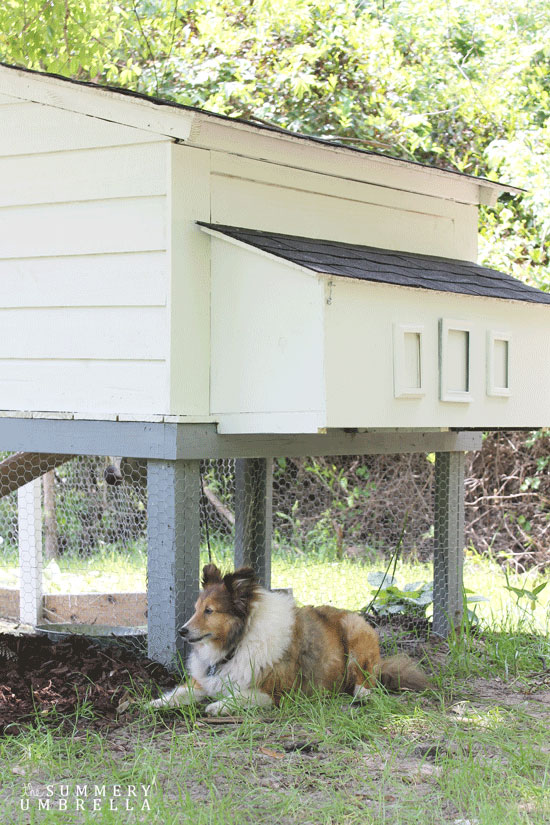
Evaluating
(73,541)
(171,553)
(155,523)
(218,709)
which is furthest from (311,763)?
(73,541)

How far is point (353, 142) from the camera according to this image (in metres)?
9.60

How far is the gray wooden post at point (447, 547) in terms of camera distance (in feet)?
19.3

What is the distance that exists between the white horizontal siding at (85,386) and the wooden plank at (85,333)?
5 centimetres

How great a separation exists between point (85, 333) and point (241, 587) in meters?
1.44

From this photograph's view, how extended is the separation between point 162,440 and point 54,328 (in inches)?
32.8

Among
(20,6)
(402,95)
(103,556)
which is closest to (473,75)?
(402,95)

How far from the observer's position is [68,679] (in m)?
4.30

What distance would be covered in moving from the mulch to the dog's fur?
Result: 212mm

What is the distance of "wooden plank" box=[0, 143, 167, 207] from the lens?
175 inches

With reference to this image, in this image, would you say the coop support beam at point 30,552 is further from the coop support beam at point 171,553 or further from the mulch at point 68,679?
the coop support beam at point 171,553

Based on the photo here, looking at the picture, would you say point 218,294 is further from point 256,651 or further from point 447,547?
point 447,547

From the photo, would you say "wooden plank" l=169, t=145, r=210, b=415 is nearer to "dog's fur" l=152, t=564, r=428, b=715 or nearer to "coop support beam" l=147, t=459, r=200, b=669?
"coop support beam" l=147, t=459, r=200, b=669

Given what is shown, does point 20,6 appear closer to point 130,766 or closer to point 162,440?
point 162,440

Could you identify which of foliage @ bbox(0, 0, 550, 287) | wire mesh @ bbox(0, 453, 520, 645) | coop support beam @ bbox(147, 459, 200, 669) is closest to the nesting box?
coop support beam @ bbox(147, 459, 200, 669)
